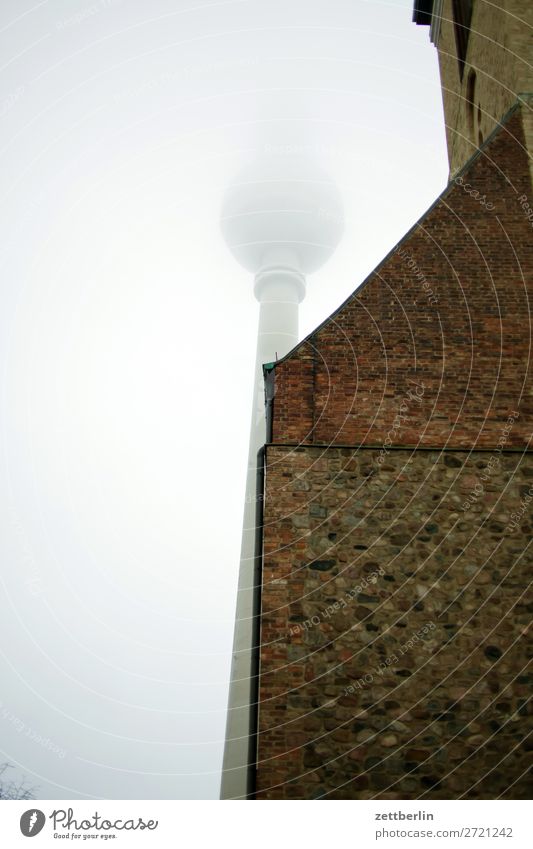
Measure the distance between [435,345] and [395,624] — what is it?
3.43 metres

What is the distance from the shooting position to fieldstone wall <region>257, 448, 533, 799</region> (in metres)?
5.96

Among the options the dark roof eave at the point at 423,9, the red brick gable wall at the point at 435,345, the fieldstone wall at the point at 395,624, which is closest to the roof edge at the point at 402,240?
the red brick gable wall at the point at 435,345

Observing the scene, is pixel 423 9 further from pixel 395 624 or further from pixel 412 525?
pixel 395 624

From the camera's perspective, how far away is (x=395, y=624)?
256 inches

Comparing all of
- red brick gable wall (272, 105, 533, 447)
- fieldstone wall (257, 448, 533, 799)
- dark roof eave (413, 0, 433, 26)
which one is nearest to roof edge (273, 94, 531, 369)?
red brick gable wall (272, 105, 533, 447)

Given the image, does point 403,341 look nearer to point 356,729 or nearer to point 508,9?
point 356,729

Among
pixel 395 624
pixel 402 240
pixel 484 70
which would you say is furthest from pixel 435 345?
pixel 484 70

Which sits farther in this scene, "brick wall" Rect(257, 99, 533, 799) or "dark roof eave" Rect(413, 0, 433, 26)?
"dark roof eave" Rect(413, 0, 433, 26)

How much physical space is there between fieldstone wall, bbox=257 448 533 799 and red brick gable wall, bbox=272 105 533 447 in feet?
1.29

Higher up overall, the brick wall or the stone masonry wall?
the stone masonry wall

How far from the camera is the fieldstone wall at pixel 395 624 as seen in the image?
5.96 meters

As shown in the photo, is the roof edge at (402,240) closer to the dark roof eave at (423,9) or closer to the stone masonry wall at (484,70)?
the stone masonry wall at (484,70)

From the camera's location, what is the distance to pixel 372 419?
7.54 meters

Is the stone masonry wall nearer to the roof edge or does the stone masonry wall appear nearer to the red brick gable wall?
the roof edge
